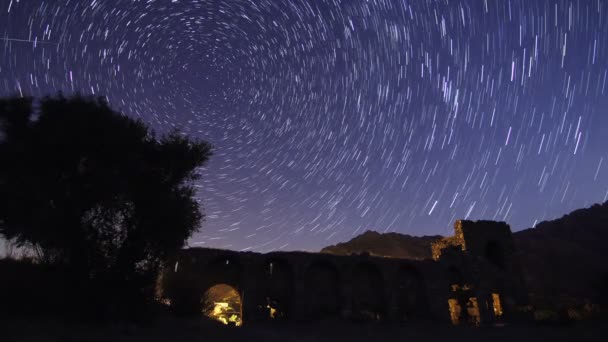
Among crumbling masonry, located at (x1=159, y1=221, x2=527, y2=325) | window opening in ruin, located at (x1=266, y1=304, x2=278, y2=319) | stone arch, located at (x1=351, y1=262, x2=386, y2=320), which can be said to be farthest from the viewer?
stone arch, located at (x1=351, y1=262, x2=386, y2=320)

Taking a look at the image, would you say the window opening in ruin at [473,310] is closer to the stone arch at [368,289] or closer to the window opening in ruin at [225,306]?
the stone arch at [368,289]

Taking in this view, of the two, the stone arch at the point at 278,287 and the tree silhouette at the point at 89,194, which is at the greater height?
the tree silhouette at the point at 89,194

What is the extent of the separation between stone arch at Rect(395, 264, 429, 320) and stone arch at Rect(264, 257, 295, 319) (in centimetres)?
947

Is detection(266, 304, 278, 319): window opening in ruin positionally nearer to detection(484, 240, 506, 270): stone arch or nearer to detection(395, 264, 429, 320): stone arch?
detection(395, 264, 429, 320): stone arch

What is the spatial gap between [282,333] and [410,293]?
1691cm

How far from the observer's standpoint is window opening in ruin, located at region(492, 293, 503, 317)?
31.7 metres

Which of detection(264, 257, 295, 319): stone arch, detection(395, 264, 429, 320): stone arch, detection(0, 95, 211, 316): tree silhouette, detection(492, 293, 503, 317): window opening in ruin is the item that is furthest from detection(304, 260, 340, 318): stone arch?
detection(0, 95, 211, 316): tree silhouette

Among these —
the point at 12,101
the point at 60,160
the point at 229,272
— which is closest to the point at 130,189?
the point at 60,160

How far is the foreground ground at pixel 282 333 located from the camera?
9.17 m

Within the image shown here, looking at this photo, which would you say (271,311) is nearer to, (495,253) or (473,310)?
(473,310)

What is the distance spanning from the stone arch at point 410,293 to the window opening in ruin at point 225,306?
13554 mm

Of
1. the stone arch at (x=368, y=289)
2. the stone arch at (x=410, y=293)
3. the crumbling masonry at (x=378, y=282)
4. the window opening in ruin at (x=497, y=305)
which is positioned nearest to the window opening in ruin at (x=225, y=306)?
Answer: the crumbling masonry at (x=378, y=282)

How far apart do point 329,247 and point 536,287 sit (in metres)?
32.6

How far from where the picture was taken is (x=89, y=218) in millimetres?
12805
